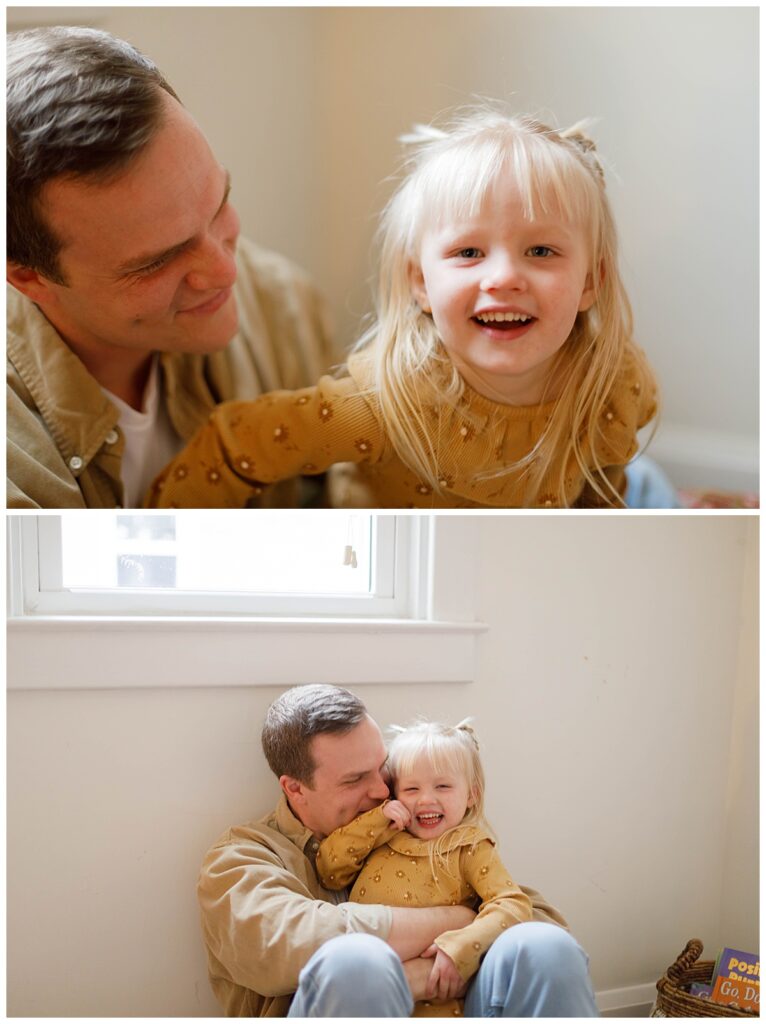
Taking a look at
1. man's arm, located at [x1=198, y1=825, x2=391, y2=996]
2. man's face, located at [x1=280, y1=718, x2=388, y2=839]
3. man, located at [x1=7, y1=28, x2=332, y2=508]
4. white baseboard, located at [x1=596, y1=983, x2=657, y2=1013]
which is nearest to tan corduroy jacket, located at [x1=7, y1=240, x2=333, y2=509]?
man, located at [x1=7, y1=28, x2=332, y2=508]

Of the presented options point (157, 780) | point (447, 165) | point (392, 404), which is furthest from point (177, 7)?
point (157, 780)

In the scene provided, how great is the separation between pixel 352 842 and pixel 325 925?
0.10 metres

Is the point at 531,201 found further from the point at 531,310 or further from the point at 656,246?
the point at 656,246

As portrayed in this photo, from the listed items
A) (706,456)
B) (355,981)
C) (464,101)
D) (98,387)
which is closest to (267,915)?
(355,981)

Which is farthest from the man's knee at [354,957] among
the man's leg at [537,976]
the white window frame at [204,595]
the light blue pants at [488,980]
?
the white window frame at [204,595]

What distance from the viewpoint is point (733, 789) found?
114 cm

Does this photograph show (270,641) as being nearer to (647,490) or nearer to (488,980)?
(488,980)

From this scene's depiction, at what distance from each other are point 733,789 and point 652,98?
0.79 metres

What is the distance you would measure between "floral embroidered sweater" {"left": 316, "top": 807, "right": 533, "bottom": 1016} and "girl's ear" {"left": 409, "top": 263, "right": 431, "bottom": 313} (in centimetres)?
51

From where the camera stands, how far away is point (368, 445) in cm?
94

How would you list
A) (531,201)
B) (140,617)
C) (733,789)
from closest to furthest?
(531,201) < (140,617) < (733,789)

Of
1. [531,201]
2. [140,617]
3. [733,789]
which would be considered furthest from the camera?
[733,789]

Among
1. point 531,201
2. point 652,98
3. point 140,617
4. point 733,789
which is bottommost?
point 733,789

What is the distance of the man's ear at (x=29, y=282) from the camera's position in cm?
90
